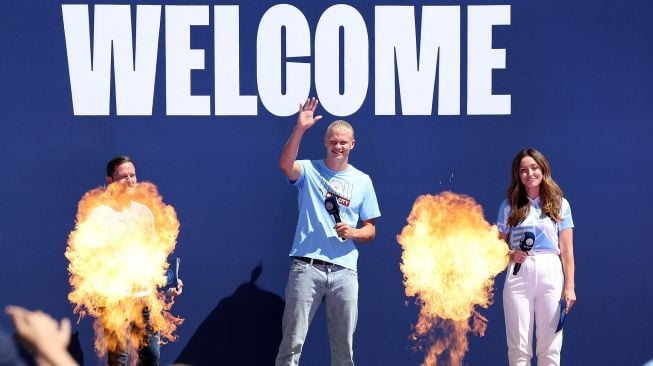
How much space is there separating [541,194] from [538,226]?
0.81ft

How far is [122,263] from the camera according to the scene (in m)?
6.31

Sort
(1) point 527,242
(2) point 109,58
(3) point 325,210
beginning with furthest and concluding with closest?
(2) point 109,58
(3) point 325,210
(1) point 527,242

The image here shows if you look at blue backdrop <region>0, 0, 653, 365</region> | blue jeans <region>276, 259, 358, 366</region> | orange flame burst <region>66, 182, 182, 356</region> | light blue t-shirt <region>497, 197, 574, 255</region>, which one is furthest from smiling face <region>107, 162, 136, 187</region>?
light blue t-shirt <region>497, 197, 574, 255</region>

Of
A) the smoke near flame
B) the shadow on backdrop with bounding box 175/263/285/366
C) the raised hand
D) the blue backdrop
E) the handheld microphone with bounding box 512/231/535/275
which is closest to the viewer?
the handheld microphone with bounding box 512/231/535/275

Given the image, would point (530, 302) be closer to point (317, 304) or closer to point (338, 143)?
point (317, 304)

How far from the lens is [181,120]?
22.5 feet

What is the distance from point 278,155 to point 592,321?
8.69ft

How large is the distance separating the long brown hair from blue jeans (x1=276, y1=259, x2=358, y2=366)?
119cm

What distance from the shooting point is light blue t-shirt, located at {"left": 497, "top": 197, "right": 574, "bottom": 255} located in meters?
6.22

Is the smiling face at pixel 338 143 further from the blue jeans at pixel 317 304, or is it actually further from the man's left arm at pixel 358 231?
the blue jeans at pixel 317 304

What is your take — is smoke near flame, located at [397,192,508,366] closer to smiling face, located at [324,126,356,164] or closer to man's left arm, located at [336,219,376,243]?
man's left arm, located at [336,219,376,243]

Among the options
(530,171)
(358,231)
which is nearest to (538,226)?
(530,171)

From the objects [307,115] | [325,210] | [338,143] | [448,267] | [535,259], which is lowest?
[448,267]

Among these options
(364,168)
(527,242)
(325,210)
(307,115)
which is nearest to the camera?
(527,242)
